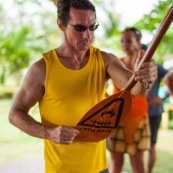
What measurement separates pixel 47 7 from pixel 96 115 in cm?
1159

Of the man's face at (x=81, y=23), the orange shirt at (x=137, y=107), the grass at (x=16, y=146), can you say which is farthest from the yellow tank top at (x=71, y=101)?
the grass at (x=16, y=146)

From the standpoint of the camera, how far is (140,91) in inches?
62.6

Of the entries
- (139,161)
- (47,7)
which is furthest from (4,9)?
(139,161)

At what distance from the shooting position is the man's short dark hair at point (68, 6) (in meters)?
1.66

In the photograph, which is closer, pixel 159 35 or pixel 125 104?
pixel 159 35

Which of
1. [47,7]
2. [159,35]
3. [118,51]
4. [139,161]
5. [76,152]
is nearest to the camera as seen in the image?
[159,35]

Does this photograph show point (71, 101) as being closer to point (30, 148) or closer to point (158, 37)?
point (158, 37)

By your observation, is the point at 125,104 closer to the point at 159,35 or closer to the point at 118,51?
the point at 159,35

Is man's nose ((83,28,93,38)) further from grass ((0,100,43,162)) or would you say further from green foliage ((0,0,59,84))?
green foliage ((0,0,59,84))

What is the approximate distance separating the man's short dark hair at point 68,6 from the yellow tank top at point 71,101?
17cm

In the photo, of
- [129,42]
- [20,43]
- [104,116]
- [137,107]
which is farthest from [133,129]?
[20,43]

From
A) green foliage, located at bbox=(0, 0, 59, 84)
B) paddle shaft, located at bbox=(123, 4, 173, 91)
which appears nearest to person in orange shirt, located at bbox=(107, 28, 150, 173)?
paddle shaft, located at bbox=(123, 4, 173, 91)

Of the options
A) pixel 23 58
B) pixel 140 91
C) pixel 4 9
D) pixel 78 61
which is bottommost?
pixel 140 91

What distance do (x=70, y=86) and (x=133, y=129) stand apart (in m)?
1.48
